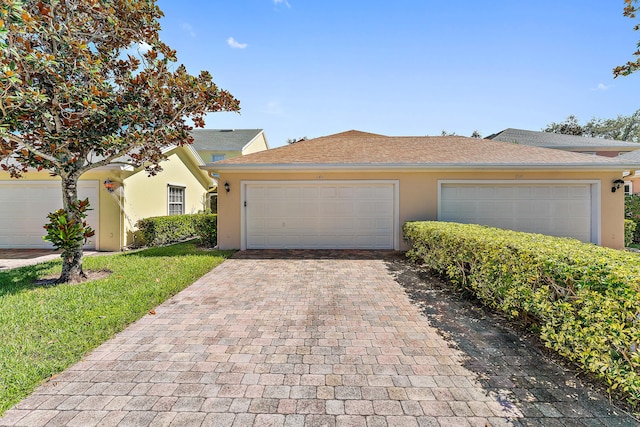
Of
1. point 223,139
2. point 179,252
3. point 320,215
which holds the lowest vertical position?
point 179,252

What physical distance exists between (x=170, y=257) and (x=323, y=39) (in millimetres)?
8236

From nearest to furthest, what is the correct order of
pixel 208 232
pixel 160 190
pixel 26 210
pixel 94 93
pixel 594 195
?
1. pixel 94 93
2. pixel 594 195
3. pixel 26 210
4. pixel 208 232
5. pixel 160 190

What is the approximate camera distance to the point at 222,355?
291 cm

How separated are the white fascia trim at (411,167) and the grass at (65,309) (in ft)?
10.1

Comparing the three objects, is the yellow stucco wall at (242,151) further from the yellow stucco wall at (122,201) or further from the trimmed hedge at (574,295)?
the trimmed hedge at (574,295)

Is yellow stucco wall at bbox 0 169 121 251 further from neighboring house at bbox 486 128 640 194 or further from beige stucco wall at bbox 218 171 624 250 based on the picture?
neighboring house at bbox 486 128 640 194

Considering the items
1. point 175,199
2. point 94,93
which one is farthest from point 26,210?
point 94,93

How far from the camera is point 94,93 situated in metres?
4.59

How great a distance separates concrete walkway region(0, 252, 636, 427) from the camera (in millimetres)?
2082

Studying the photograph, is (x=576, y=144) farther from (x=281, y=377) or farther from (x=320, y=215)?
(x=281, y=377)

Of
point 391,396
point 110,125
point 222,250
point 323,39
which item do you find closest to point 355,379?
Answer: point 391,396

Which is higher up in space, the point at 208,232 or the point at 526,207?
the point at 526,207

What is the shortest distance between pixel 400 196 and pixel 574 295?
19.9 feet

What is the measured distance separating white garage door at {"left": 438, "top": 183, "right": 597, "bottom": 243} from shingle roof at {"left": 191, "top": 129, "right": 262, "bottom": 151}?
19031mm
